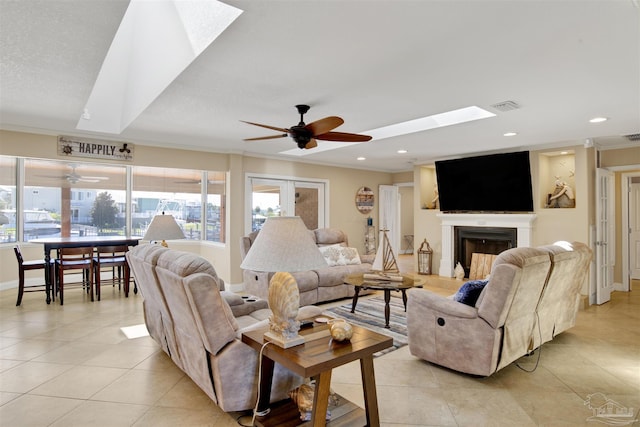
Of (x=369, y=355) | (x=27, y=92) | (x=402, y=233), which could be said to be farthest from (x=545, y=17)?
(x=402, y=233)

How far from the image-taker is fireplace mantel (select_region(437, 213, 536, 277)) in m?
5.67

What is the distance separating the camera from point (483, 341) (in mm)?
2779

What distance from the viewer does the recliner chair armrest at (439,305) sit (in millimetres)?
2873

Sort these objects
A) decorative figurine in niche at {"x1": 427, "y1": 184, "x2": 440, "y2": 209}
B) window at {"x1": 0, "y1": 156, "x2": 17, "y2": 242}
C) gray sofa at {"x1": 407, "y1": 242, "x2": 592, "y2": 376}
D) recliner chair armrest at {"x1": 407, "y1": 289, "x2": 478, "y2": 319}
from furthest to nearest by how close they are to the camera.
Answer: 1. decorative figurine in niche at {"x1": 427, "y1": 184, "x2": 440, "y2": 209}
2. window at {"x1": 0, "y1": 156, "x2": 17, "y2": 242}
3. recliner chair armrest at {"x1": 407, "y1": 289, "x2": 478, "y2": 319}
4. gray sofa at {"x1": 407, "y1": 242, "x2": 592, "y2": 376}

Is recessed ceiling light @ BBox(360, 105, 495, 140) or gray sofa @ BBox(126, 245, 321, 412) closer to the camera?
gray sofa @ BBox(126, 245, 321, 412)

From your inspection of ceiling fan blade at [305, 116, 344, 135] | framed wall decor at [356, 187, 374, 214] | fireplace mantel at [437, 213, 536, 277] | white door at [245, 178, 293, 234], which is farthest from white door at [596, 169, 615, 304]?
white door at [245, 178, 293, 234]

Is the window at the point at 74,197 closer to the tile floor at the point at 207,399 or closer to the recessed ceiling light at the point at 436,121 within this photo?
the tile floor at the point at 207,399

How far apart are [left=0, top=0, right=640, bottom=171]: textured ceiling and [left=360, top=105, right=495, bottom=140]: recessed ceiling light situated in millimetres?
161

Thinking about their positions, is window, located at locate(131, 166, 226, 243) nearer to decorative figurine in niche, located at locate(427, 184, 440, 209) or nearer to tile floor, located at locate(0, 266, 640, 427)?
tile floor, located at locate(0, 266, 640, 427)

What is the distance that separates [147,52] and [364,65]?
2221 mm

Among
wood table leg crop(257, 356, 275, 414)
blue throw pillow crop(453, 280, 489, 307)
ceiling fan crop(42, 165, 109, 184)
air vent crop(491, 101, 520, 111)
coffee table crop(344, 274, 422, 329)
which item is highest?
air vent crop(491, 101, 520, 111)

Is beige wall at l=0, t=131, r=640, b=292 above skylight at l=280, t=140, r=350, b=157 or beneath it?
beneath

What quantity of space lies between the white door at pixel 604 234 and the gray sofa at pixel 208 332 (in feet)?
16.4

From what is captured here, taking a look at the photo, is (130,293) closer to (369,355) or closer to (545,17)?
(369,355)
